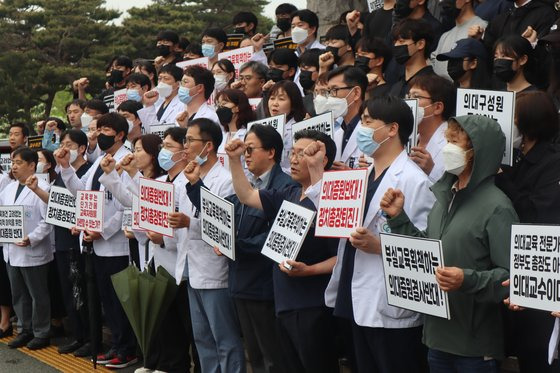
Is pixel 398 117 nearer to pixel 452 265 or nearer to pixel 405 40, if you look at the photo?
pixel 452 265

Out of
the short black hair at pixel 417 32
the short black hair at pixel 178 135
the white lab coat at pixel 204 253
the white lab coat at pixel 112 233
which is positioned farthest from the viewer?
the white lab coat at pixel 112 233

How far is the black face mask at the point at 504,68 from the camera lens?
20.6 feet

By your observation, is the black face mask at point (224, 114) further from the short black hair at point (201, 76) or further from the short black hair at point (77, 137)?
the short black hair at point (77, 137)

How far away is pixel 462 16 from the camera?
332 inches

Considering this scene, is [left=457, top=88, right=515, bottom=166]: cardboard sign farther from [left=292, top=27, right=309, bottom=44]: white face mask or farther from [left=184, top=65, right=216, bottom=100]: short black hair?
[left=292, top=27, right=309, bottom=44]: white face mask

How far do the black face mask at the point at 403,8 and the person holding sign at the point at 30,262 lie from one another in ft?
12.7

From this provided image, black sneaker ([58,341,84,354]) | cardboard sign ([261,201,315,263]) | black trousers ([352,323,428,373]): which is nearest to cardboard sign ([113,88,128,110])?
black sneaker ([58,341,84,354])

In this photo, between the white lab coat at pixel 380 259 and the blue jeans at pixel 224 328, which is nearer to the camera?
the white lab coat at pixel 380 259

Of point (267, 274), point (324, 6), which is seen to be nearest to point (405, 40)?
point (267, 274)

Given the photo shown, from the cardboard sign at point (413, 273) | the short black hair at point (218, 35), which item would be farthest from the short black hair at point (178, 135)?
the short black hair at point (218, 35)

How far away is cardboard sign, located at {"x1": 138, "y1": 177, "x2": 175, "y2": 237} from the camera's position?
698cm

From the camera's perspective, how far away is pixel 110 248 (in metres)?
8.52

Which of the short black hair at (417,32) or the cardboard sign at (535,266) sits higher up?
the short black hair at (417,32)

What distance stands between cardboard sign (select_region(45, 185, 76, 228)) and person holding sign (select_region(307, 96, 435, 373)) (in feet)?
12.9
